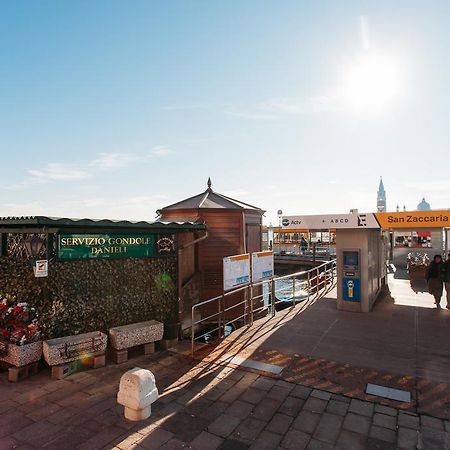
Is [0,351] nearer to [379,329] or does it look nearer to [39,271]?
[39,271]

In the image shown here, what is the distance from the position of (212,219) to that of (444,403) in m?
8.87

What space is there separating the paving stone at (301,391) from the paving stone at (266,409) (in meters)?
0.33

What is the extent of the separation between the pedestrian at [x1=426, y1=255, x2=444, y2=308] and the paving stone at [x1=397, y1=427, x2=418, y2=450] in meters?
7.66

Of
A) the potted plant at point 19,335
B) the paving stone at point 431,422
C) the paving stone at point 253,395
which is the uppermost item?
the potted plant at point 19,335

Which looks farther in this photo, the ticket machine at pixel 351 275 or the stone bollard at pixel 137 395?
the ticket machine at pixel 351 275

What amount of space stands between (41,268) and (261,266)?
605 cm

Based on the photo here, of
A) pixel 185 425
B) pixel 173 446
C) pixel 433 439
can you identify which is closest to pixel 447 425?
pixel 433 439

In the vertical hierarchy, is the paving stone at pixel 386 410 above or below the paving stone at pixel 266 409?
below

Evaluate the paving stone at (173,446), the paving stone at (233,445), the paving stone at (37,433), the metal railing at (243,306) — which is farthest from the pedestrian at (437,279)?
the paving stone at (37,433)

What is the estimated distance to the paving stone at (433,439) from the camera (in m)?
4.23

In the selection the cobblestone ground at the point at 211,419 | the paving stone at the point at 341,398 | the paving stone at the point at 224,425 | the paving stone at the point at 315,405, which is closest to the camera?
the cobblestone ground at the point at 211,419

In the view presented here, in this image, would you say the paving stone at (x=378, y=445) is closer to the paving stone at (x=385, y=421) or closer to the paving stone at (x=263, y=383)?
the paving stone at (x=385, y=421)

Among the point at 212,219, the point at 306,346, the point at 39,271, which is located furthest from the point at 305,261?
the point at 39,271

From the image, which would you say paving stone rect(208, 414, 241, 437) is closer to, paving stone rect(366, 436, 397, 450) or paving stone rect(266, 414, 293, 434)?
paving stone rect(266, 414, 293, 434)
